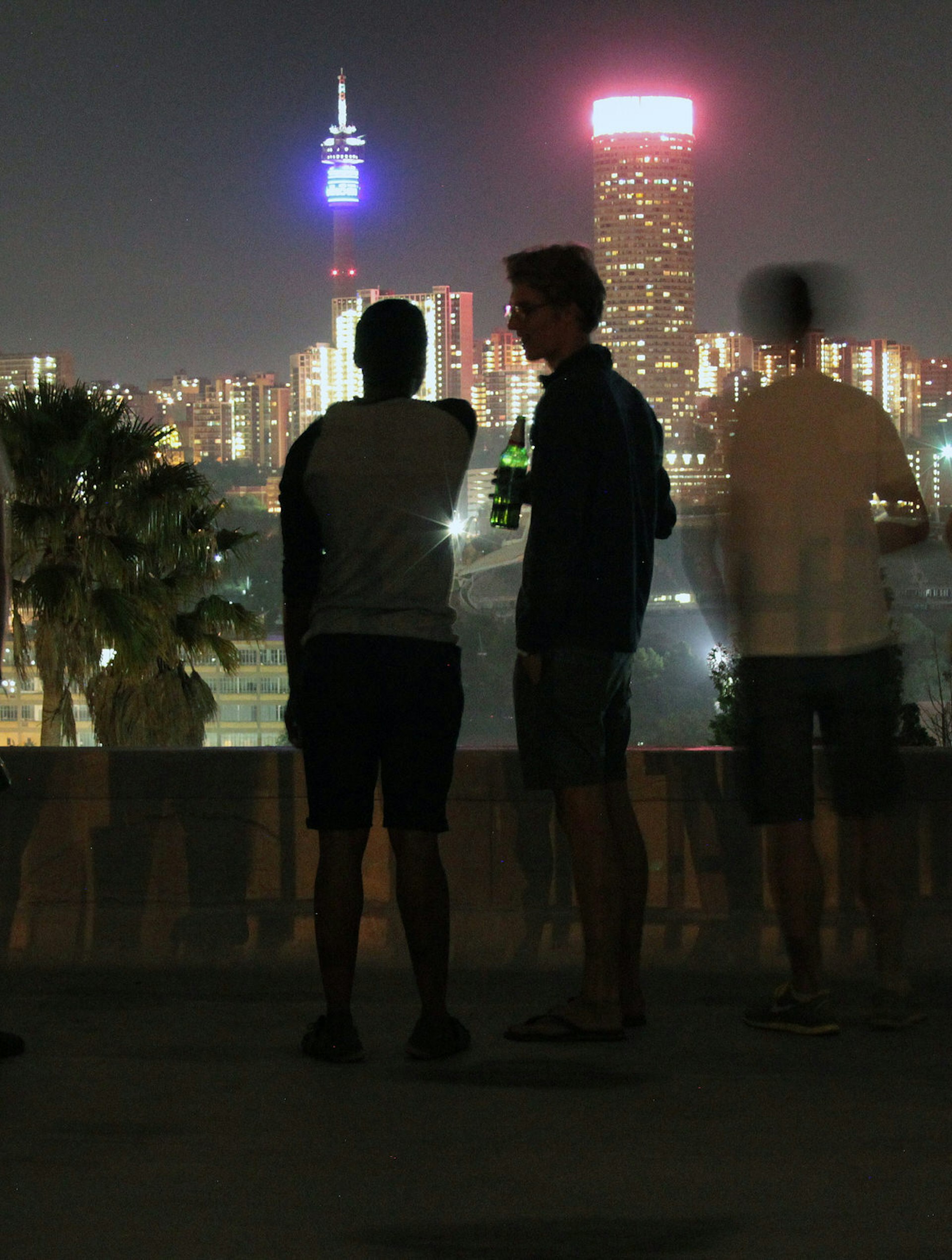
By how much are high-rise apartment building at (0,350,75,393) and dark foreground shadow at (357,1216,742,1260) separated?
65.0ft

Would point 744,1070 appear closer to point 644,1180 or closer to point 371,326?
point 644,1180

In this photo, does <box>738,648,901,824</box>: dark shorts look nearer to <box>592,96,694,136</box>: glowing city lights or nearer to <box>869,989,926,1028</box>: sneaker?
<box>869,989,926,1028</box>: sneaker

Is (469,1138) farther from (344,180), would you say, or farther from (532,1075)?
(344,180)

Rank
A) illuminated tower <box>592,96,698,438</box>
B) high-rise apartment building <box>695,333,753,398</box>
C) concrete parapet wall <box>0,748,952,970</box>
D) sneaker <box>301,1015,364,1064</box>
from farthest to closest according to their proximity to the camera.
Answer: illuminated tower <box>592,96,698,438</box> < concrete parapet wall <box>0,748,952,970</box> < high-rise apartment building <box>695,333,753,398</box> < sneaker <box>301,1015,364,1064</box>

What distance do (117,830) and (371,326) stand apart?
Result: 76.7 inches

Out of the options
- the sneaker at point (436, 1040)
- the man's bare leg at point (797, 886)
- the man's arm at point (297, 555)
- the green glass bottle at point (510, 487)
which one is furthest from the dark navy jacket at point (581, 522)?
the sneaker at point (436, 1040)

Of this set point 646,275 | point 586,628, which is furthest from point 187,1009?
point 646,275

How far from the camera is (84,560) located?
21.5m

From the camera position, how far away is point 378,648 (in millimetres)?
4359

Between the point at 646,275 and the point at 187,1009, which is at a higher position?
the point at 646,275

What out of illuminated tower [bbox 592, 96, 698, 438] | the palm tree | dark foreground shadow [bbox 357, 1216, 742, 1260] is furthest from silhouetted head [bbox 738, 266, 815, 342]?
illuminated tower [bbox 592, 96, 698, 438]

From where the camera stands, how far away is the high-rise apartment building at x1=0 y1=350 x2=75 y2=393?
72.0ft

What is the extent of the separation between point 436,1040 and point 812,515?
171 cm

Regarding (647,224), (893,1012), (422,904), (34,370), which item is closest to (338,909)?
(422,904)
